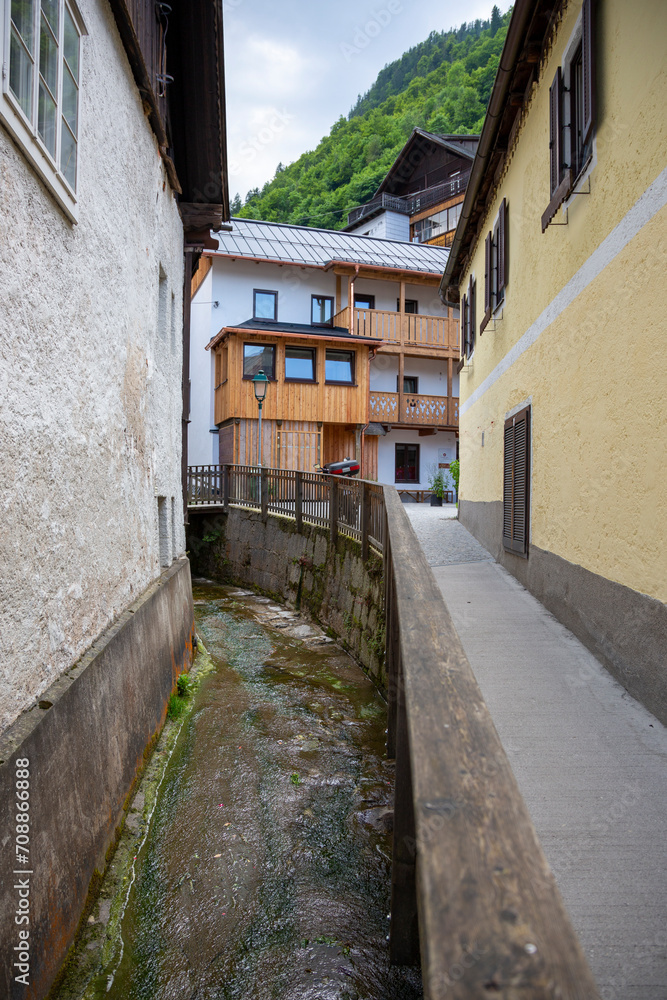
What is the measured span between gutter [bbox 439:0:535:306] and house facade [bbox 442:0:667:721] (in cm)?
2

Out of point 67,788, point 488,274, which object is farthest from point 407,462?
point 67,788

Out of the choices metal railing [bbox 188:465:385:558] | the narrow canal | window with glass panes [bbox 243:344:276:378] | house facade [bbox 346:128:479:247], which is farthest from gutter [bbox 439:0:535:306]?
house facade [bbox 346:128:479:247]

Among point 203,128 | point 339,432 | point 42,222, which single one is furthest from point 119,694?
point 339,432

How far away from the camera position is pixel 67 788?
124 inches

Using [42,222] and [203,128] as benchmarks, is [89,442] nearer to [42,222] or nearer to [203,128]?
[42,222]

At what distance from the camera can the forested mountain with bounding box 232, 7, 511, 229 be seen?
159ft

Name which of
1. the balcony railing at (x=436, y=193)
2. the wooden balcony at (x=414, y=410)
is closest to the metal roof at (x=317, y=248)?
the wooden balcony at (x=414, y=410)

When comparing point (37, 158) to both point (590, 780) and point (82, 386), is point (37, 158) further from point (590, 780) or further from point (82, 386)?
point (590, 780)

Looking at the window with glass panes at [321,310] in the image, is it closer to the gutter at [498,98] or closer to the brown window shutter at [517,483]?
the gutter at [498,98]

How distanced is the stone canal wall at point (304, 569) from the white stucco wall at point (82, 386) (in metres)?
2.61

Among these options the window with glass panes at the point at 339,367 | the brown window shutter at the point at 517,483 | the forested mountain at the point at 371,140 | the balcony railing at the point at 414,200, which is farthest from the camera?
the forested mountain at the point at 371,140

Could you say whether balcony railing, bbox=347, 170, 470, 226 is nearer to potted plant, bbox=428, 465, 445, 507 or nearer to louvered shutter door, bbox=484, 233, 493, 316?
potted plant, bbox=428, 465, 445, 507

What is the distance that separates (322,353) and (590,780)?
64.9 ft

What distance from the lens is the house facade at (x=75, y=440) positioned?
2.74 metres
